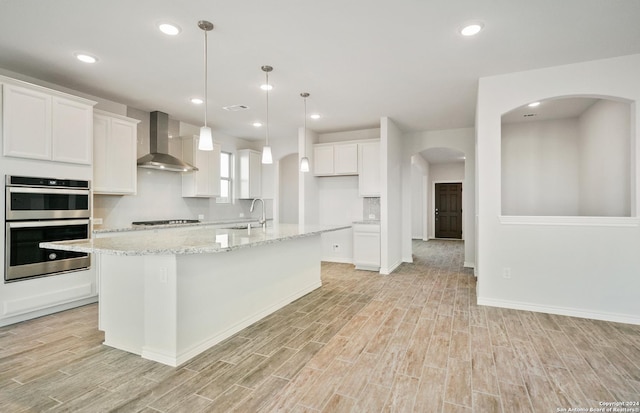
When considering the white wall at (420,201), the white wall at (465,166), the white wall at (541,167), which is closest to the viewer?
the white wall at (541,167)

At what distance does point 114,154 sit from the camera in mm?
4285

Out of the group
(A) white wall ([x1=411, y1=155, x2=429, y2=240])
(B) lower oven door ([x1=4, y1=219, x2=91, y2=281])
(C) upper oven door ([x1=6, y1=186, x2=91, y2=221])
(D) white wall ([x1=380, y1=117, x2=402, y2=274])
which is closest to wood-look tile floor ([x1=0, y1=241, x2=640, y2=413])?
(B) lower oven door ([x1=4, y1=219, x2=91, y2=281])

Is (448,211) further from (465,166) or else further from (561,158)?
(561,158)

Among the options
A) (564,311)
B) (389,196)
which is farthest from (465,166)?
(564,311)

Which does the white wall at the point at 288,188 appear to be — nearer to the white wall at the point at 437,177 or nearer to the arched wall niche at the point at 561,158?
the arched wall niche at the point at 561,158

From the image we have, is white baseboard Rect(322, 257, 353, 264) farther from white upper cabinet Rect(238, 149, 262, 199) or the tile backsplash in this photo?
white upper cabinet Rect(238, 149, 262, 199)

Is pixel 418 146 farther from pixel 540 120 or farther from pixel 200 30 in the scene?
pixel 200 30

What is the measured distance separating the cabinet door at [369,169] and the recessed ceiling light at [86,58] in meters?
4.22

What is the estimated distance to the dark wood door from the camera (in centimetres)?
1134

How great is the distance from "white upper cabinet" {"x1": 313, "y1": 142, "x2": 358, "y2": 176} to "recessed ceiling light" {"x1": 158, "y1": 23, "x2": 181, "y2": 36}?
3.90 m

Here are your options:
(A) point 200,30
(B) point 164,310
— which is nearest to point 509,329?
(B) point 164,310

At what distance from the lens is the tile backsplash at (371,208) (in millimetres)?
6426

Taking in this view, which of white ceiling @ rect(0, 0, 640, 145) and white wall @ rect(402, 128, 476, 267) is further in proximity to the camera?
white wall @ rect(402, 128, 476, 267)

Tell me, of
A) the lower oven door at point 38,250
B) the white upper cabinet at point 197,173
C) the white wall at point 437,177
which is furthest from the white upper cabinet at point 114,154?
the white wall at point 437,177
